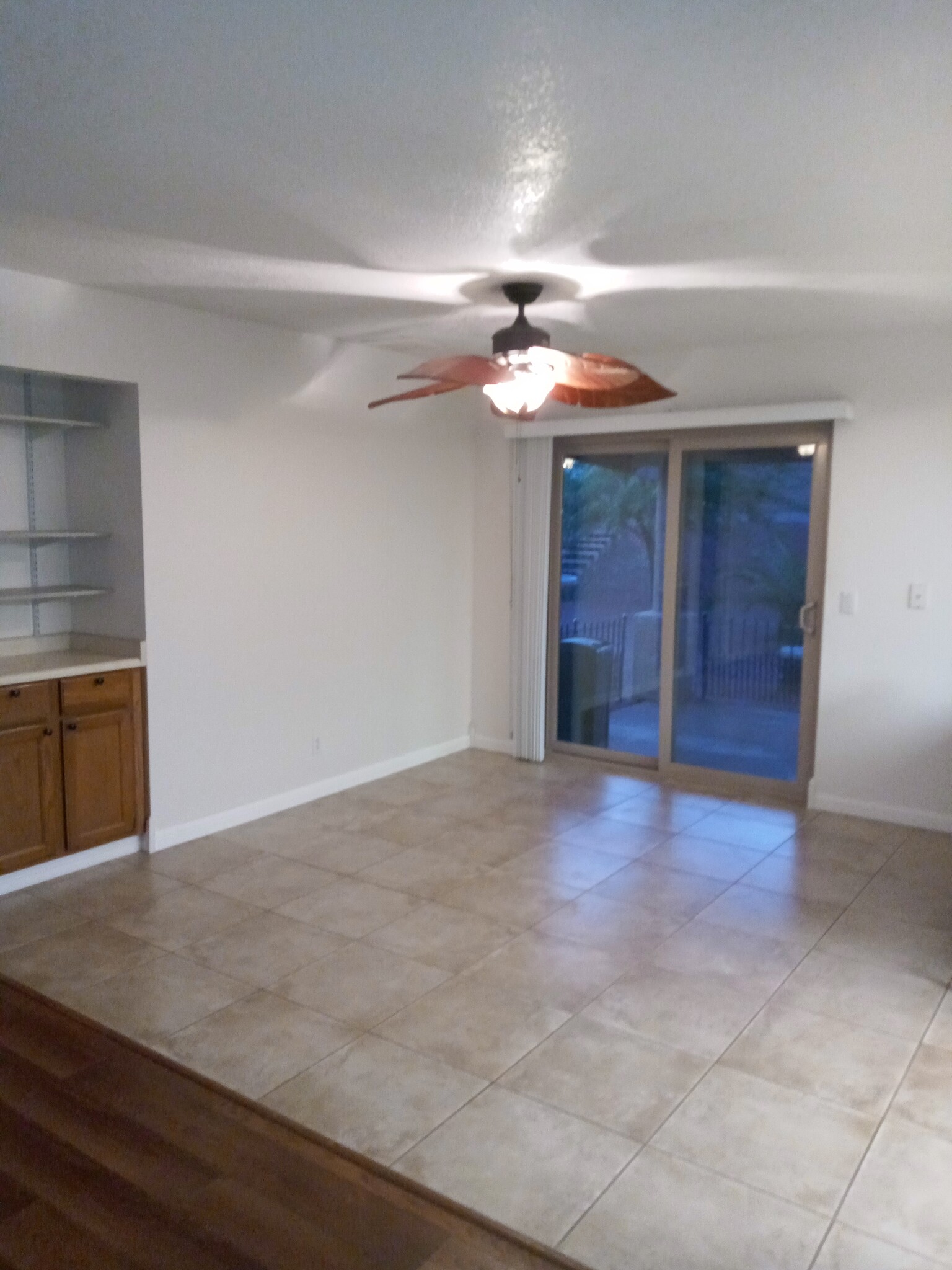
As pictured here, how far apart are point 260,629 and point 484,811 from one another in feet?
5.05

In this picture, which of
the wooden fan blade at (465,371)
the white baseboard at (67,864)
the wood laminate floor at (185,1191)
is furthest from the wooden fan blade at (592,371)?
the white baseboard at (67,864)

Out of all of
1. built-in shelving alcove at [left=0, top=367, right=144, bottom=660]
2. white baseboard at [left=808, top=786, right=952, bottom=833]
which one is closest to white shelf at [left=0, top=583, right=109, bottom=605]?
built-in shelving alcove at [left=0, top=367, right=144, bottom=660]

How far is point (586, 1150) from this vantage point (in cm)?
240

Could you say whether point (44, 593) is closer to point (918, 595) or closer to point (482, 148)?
point (482, 148)

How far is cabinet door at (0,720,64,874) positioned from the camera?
12.7ft

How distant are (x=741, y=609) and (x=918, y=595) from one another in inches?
38.5

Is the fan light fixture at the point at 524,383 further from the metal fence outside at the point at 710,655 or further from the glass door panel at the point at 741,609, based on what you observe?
the metal fence outside at the point at 710,655

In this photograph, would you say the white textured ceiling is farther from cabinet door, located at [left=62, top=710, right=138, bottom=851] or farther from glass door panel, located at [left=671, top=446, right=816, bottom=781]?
cabinet door, located at [left=62, top=710, right=138, bottom=851]

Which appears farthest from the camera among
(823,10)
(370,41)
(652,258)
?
(652,258)

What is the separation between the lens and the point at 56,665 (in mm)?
4094

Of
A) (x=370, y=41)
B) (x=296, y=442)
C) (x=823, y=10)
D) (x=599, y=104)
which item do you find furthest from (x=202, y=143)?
(x=296, y=442)

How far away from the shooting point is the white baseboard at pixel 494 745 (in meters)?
Result: 6.38

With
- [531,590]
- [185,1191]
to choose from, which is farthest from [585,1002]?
[531,590]

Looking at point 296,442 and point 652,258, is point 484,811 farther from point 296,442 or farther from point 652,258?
point 652,258
